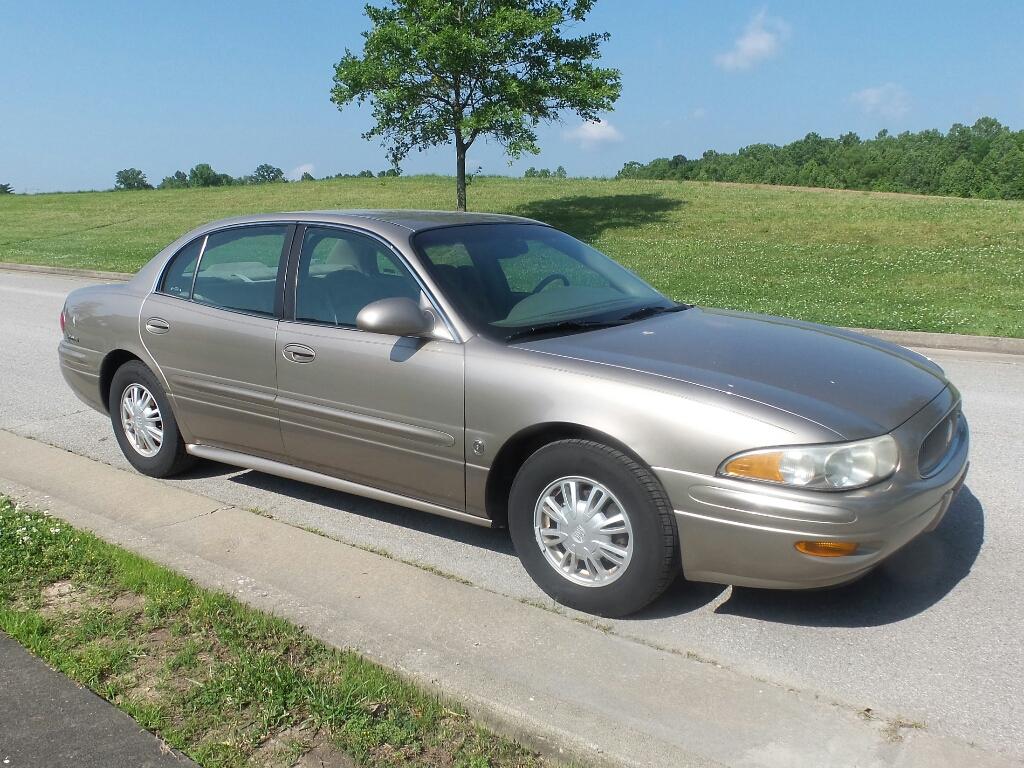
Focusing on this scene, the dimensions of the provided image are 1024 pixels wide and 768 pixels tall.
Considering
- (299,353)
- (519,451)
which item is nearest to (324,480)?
(299,353)

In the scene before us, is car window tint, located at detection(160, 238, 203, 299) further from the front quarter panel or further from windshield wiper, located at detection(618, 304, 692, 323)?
windshield wiper, located at detection(618, 304, 692, 323)

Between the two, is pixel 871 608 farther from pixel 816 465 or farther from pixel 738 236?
pixel 738 236

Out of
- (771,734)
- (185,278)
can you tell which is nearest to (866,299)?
(185,278)

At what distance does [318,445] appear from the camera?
14.9ft

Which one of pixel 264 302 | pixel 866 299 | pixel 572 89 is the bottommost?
pixel 866 299

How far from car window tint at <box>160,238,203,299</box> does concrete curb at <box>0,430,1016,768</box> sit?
4.29ft

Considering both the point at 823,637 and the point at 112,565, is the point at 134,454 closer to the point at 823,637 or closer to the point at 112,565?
the point at 112,565

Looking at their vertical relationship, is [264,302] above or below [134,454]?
above

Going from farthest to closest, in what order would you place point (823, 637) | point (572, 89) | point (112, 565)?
point (572, 89) < point (112, 565) < point (823, 637)

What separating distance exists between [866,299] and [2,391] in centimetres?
1075

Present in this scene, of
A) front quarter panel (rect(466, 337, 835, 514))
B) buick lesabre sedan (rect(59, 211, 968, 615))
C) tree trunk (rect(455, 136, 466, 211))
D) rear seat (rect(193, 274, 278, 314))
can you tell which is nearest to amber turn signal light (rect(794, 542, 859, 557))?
buick lesabre sedan (rect(59, 211, 968, 615))

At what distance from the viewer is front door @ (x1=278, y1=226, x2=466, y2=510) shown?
13.2 ft

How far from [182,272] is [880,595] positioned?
3.99m

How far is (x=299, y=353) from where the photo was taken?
4.52 metres
